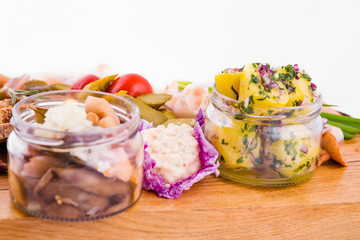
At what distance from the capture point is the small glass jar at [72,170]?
1.41 meters

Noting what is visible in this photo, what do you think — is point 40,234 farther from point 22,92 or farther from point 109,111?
point 22,92

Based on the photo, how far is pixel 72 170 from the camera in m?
1.41

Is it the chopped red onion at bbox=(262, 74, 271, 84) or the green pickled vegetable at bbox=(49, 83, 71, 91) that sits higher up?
the chopped red onion at bbox=(262, 74, 271, 84)

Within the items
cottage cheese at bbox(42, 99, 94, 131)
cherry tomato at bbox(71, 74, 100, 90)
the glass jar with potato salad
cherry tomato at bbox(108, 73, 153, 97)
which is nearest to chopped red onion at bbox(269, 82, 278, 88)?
the glass jar with potato salad

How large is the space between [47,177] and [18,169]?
0.13 metres

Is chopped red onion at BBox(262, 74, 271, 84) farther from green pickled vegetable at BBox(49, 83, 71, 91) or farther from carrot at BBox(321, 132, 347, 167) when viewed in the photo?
green pickled vegetable at BBox(49, 83, 71, 91)

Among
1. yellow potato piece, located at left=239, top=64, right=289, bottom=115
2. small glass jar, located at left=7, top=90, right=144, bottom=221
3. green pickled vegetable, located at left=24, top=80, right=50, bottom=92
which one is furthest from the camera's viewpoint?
green pickled vegetable, located at left=24, top=80, right=50, bottom=92

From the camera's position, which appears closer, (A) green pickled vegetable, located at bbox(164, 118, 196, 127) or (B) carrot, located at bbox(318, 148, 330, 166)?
(B) carrot, located at bbox(318, 148, 330, 166)

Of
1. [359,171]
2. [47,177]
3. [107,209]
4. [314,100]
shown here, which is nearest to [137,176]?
[107,209]

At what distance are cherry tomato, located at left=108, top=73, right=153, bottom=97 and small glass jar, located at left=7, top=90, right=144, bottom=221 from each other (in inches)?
39.5

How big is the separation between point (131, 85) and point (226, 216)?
1.13 m

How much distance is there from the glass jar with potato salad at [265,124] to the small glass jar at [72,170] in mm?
387

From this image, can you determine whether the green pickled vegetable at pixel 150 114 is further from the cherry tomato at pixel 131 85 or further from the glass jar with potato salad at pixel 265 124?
the glass jar with potato salad at pixel 265 124

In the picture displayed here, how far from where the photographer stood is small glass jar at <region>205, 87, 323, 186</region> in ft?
5.59
